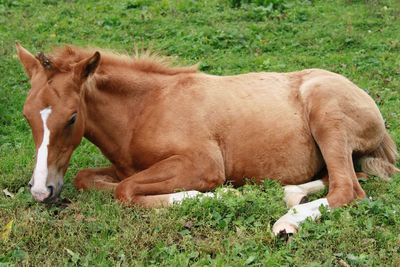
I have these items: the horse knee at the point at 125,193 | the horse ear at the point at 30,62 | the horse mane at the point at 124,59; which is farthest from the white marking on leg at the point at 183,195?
the horse ear at the point at 30,62

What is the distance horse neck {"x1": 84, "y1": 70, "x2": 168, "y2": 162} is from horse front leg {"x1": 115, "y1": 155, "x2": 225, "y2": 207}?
0.51m

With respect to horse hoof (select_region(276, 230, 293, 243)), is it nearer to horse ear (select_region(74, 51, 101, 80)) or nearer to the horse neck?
the horse neck

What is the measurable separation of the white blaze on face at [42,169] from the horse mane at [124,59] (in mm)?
853

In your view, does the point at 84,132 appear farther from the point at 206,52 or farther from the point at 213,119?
the point at 206,52

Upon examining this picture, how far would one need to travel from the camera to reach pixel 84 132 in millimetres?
6715

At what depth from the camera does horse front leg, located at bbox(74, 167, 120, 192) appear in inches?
272

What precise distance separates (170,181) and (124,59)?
1692 millimetres

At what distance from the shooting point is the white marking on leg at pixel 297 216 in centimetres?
570

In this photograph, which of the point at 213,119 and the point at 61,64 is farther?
the point at 213,119

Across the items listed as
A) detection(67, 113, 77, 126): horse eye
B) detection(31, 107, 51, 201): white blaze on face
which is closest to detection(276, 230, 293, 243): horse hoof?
detection(31, 107, 51, 201): white blaze on face

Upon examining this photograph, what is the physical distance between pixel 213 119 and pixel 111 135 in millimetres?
1174

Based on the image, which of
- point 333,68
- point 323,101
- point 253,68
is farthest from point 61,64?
point 333,68

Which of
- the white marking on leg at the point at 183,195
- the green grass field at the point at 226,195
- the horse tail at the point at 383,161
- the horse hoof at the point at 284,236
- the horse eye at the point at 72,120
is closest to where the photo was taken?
the green grass field at the point at 226,195

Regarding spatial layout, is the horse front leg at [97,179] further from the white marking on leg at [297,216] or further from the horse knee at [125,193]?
the white marking on leg at [297,216]
